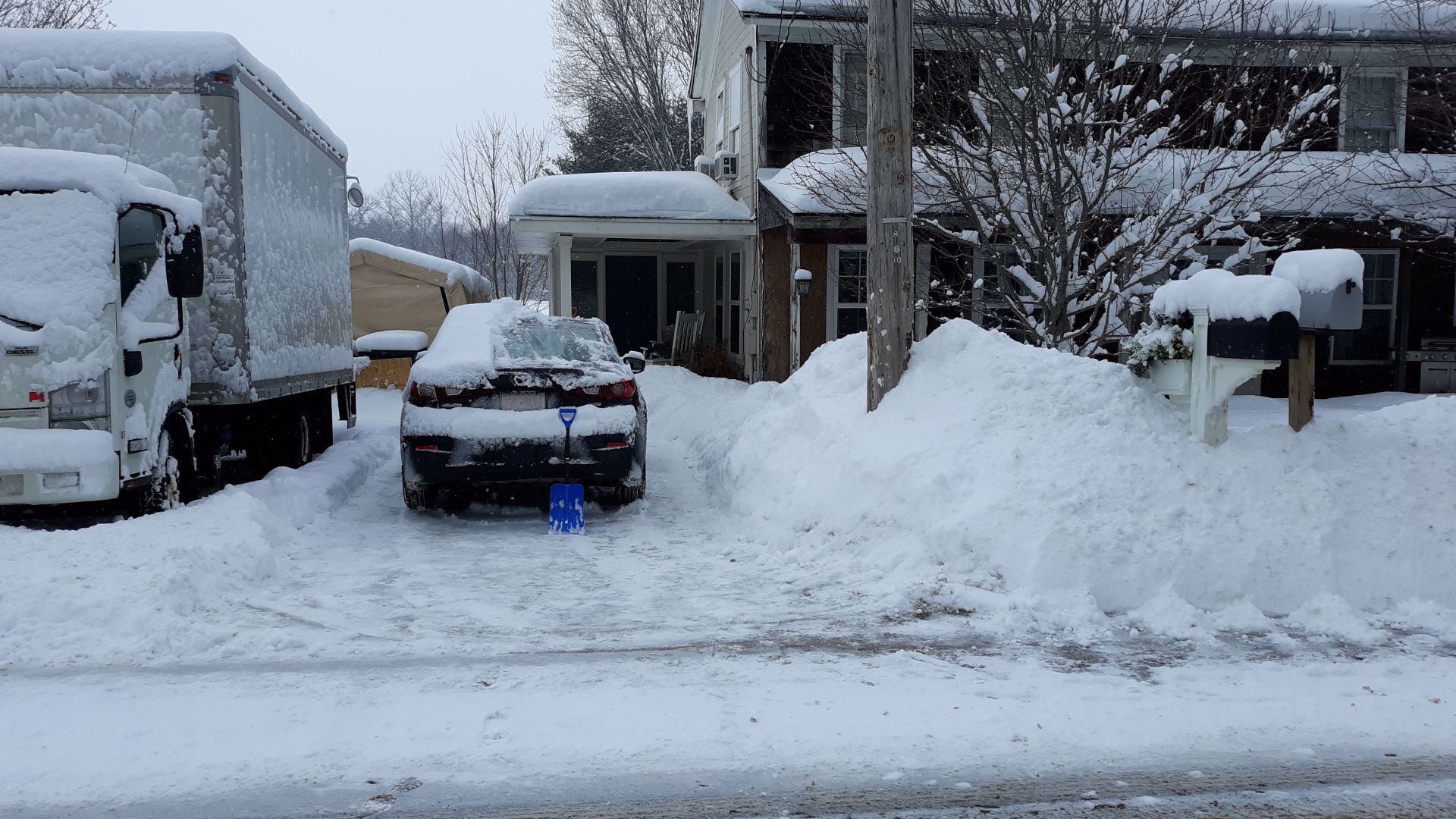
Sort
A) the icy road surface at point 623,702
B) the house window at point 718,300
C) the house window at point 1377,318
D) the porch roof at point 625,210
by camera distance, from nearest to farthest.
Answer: the icy road surface at point 623,702 → the porch roof at point 625,210 → the house window at point 1377,318 → the house window at point 718,300

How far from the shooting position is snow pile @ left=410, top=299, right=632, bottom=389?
8.31 m

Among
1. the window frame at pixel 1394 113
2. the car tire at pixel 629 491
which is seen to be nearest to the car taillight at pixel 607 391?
the car tire at pixel 629 491

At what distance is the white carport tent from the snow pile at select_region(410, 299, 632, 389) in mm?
7498

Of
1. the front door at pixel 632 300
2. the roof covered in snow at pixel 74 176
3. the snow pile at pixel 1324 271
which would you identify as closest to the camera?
the snow pile at pixel 1324 271

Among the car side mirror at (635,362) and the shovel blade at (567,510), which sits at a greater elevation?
the car side mirror at (635,362)

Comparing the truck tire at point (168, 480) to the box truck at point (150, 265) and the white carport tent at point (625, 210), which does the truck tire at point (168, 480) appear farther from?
the white carport tent at point (625, 210)

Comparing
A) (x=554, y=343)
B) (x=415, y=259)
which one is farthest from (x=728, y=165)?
(x=554, y=343)

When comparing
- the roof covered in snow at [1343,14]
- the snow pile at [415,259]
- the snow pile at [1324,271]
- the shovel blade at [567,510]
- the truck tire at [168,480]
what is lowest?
the shovel blade at [567,510]

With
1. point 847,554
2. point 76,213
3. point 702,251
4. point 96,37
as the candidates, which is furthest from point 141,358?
point 702,251

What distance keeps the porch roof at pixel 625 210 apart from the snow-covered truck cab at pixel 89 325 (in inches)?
380

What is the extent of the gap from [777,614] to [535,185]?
13.4m

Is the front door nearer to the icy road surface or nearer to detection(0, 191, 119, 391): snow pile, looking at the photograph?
detection(0, 191, 119, 391): snow pile

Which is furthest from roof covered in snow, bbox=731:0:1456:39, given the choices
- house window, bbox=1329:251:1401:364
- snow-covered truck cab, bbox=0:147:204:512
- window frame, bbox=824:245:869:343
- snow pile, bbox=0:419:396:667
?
snow pile, bbox=0:419:396:667

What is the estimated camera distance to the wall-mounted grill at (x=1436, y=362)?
18016 mm
